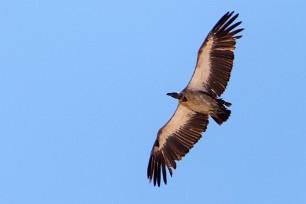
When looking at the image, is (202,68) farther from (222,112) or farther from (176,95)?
(222,112)

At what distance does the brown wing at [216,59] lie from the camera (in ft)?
73.5

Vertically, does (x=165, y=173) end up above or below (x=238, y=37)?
below

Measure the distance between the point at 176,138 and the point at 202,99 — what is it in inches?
74.9

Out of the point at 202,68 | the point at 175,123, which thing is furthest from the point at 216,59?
the point at 175,123

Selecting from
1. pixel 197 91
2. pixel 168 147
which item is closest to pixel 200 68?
pixel 197 91

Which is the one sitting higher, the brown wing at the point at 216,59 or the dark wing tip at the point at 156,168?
the brown wing at the point at 216,59

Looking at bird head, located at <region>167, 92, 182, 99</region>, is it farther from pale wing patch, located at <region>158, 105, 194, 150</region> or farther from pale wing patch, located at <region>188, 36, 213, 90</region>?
pale wing patch, located at <region>158, 105, 194, 150</region>

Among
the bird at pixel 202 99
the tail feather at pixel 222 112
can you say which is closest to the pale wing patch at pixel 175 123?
the bird at pixel 202 99

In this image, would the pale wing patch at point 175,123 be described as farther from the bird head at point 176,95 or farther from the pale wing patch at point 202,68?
the pale wing patch at point 202,68

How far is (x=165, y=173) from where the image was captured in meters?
23.7

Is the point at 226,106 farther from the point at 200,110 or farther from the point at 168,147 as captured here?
the point at 168,147

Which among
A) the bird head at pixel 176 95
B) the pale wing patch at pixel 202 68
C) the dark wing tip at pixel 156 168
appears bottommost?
the dark wing tip at pixel 156 168

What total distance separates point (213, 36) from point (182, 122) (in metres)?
2.93

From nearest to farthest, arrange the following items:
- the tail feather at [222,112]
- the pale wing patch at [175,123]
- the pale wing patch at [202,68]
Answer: the tail feather at [222,112] → the pale wing patch at [202,68] → the pale wing patch at [175,123]
